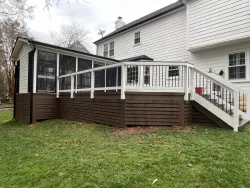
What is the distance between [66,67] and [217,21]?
24.9 ft

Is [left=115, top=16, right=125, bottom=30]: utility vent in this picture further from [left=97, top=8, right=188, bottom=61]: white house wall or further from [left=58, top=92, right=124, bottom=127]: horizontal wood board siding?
[left=58, top=92, right=124, bottom=127]: horizontal wood board siding

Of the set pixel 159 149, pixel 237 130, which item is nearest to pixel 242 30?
pixel 237 130

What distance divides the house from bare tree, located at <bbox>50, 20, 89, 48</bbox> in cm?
1911

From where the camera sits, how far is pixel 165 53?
1071 centimetres

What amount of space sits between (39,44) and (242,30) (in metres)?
8.66

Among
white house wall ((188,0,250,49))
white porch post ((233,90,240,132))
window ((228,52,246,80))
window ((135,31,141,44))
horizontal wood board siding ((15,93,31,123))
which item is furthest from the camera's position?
window ((135,31,141,44))

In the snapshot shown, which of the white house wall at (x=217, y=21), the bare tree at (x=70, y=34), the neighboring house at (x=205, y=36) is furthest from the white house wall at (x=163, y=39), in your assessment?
the bare tree at (x=70, y=34)

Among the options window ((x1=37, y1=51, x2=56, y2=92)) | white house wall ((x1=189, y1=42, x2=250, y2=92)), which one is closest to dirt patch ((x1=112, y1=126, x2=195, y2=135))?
white house wall ((x1=189, y1=42, x2=250, y2=92))

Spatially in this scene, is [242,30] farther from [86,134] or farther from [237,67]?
[86,134]

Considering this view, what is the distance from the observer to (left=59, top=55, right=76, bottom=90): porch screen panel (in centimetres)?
912

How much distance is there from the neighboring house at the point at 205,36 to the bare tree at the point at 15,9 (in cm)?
679

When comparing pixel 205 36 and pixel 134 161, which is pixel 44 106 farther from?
pixel 205 36

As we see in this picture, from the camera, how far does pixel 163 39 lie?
10.9 metres

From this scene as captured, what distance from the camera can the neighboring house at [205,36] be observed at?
23.8 feet
